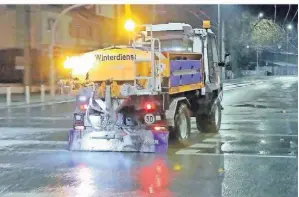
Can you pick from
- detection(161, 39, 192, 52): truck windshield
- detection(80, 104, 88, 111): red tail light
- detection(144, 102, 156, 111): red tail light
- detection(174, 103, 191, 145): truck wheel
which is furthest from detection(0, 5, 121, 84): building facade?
detection(144, 102, 156, 111): red tail light

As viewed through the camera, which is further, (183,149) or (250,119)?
(250,119)

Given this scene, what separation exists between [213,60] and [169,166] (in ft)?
16.4

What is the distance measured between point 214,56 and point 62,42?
1765 cm

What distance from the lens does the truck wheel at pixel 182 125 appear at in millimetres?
11164

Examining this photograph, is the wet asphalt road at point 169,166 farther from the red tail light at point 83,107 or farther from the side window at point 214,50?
the side window at point 214,50

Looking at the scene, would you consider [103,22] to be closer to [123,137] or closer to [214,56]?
[214,56]

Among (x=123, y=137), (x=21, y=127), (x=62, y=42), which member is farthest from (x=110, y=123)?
(x=62, y=42)

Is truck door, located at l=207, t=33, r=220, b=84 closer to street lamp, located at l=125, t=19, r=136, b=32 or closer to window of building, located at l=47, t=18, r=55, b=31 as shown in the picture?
street lamp, located at l=125, t=19, r=136, b=32

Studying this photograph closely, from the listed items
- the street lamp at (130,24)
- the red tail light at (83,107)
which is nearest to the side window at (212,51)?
the street lamp at (130,24)

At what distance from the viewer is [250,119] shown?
56.5 ft

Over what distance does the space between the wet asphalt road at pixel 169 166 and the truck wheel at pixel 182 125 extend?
0.24 meters

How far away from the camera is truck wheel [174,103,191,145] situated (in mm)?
11164

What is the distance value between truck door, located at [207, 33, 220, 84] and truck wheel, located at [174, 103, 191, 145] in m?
2.02

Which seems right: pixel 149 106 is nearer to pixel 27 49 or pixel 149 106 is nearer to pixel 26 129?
pixel 26 129
